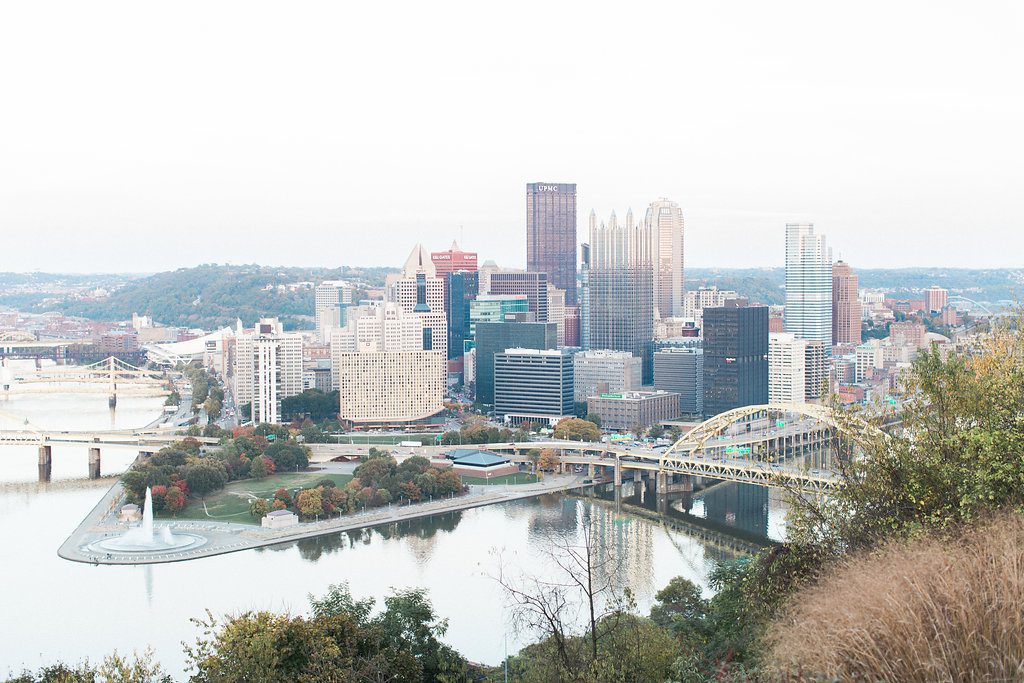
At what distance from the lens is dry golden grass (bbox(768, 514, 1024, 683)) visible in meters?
3.48

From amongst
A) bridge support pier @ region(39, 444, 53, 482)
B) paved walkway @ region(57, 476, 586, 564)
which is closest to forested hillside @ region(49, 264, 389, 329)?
bridge support pier @ region(39, 444, 53, 482)

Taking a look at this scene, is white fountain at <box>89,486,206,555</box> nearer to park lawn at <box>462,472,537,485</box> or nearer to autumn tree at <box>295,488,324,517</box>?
autumn tree at <box>295,488,324,517</box>

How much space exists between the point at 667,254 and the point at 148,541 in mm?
27582

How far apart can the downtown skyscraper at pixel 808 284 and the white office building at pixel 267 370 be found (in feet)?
39.9

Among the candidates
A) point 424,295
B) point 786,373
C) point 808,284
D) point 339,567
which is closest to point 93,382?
point 424,295

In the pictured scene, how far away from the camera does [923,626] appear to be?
11.8 ft

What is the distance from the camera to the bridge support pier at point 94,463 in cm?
1706

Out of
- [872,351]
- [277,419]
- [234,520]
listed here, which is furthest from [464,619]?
[872,351]

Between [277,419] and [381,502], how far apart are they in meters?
8.67

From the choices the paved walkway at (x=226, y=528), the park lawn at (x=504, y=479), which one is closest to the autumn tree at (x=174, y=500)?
the paved walkway at (x=226, y=528)

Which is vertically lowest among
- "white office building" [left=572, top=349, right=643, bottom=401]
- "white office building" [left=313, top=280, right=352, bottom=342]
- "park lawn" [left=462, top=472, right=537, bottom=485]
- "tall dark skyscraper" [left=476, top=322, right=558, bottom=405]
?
"park lawn" [left=462, top=472, right=537, bottom=485]

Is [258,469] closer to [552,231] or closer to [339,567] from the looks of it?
[339,567]

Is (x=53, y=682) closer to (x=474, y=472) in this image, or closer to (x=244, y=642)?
(x=244, y=642)

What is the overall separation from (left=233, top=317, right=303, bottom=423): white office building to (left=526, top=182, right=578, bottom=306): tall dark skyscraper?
47.3 ft
